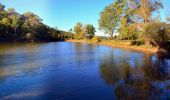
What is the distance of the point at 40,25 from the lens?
109688 millimetres

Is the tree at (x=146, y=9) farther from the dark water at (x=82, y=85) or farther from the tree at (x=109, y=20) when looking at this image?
the dark water at (x=82, y=85)

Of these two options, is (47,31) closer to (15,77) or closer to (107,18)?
(107,18)

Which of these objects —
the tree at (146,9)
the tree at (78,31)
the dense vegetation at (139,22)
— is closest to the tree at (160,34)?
the dense vegetation at (139,22)

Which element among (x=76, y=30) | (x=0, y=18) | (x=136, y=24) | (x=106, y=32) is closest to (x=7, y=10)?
(x=0, y=18)

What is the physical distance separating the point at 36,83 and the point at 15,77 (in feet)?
9.28

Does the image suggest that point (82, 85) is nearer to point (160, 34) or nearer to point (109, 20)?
point (160, 34)

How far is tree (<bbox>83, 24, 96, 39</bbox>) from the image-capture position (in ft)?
355

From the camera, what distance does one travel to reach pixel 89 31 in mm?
108438

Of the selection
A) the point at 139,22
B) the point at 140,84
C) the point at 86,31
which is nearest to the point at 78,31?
the point at 86,31

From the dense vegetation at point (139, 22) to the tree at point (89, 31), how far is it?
2241 centimetres

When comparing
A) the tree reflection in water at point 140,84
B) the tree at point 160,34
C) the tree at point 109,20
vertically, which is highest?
the tree at point 109,20

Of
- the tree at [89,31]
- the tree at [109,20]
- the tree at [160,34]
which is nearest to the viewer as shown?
the tree at [160,34]

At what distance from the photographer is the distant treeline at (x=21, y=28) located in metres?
92.3

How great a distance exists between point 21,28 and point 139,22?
5828cm
